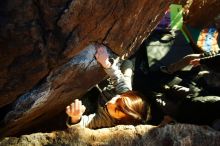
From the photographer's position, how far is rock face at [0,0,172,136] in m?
1.97

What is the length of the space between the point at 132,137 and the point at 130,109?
0.40 metres

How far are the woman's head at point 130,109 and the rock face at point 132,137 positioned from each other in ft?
0.92

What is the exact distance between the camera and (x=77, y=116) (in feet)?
9.55

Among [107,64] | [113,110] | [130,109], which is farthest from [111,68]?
[130,109]

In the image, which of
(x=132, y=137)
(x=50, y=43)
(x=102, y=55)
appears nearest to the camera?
(x=50, y=43)

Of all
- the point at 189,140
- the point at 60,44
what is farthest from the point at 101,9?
the point at 189,140

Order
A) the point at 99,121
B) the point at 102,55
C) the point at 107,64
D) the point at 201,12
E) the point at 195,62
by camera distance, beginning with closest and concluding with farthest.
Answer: the point at 102,55, the point at 107,64, the point at 99,121, the point at 195,62, the point at 201,12

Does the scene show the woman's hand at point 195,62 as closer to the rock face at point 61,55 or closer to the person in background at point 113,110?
the rock face at point 61,55

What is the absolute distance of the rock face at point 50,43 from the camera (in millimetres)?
1967

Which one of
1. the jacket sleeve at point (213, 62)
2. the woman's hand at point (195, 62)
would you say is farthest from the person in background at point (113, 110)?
the woman's hand at point (195, 62)

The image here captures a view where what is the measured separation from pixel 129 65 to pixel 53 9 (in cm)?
248

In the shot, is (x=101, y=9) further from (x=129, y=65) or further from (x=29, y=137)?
(x=129, y=65)

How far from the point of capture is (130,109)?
2939 millimetres

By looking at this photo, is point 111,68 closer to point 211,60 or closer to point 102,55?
point 102,55
